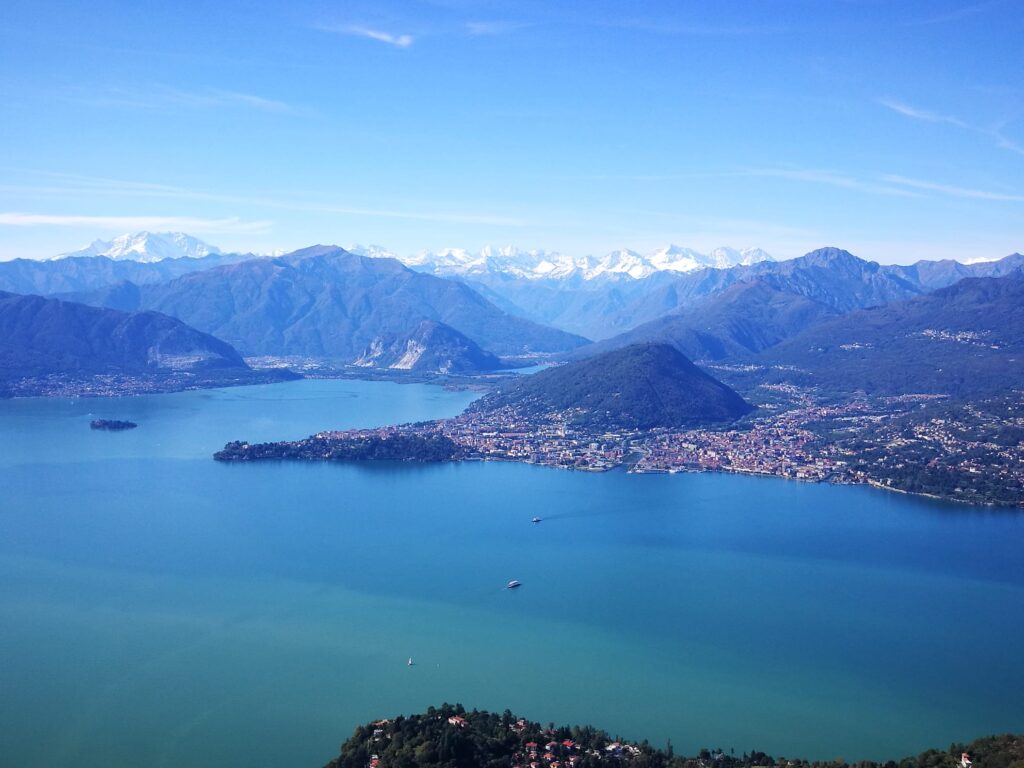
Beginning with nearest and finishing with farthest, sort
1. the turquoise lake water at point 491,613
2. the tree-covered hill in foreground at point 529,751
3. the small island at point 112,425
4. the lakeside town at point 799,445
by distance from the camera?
the tree-covered hill in foreground at point 529,751, the turquoise lake water at point 491,613, the lakeside town at point 799,445, the small island at point 112,425

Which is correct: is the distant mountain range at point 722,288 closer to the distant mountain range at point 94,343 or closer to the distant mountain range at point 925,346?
the distant mountain range at point 925,346

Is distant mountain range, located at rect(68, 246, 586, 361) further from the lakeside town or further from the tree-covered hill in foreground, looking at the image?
the tree-covered hill in foreground

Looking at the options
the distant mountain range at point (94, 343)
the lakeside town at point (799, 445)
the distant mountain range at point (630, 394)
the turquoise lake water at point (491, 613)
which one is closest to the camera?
the turquoise lake water at point (491, 613)

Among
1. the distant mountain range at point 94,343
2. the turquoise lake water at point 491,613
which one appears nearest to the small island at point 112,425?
the turquoise lake water at point 491,613

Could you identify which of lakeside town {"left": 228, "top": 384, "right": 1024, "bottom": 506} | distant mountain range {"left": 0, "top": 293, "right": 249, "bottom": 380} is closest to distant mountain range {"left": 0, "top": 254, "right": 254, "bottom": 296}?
distant mountain range {"left": 0, "top": 293, "right": 249, "bottom": 380}

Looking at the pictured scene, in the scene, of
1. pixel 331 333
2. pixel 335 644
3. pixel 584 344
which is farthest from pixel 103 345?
pixel 335 644

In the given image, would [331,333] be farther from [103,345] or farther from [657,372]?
[657,372]

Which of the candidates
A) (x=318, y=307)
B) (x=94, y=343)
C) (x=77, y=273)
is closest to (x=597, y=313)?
(x=318, y=307)

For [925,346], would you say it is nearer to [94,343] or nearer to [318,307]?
[94,343]
